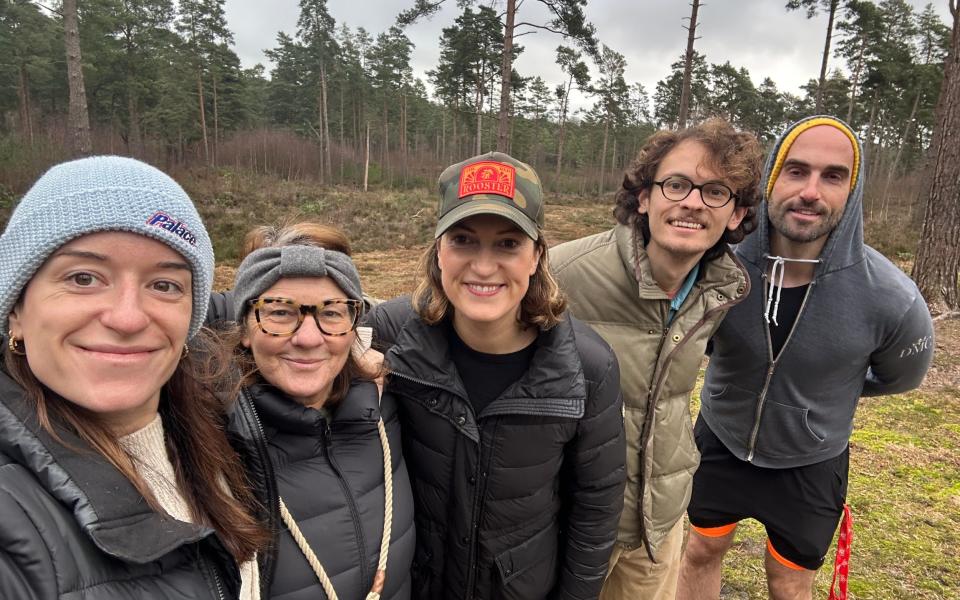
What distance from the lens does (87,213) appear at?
993 mm

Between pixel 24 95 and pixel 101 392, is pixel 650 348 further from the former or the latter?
pixel 24 95

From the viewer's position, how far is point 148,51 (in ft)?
99.3

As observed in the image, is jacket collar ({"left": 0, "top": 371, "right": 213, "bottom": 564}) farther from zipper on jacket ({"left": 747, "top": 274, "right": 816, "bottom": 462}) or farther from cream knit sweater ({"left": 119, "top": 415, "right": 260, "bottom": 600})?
zipper on jacket ({"left": 747, "top": 274, "right": 816, "bottom": 462})

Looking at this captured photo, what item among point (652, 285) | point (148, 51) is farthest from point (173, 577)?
point (148, 51)

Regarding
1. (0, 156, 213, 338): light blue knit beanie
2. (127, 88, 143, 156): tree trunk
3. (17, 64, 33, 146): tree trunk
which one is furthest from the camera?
(127, 88, 143, 156): tree trunk

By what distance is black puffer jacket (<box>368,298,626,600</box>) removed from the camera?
1740 millimetres

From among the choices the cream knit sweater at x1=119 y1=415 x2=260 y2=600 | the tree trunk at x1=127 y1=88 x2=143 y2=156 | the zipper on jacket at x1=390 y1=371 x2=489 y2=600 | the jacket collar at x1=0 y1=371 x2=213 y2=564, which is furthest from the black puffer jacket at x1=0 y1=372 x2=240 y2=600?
the tree trunk at x1=127 y1=88 x2=143 y2=156

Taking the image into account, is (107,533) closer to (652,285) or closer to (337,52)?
(652,285)

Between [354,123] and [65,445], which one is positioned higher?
[354,123]

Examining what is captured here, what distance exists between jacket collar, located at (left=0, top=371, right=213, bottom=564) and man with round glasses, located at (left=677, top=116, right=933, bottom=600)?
97.1 inches

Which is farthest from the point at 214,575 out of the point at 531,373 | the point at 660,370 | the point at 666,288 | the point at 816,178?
the point at 816,178

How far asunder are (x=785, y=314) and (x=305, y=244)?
2251mm

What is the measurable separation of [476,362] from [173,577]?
1.08 meters

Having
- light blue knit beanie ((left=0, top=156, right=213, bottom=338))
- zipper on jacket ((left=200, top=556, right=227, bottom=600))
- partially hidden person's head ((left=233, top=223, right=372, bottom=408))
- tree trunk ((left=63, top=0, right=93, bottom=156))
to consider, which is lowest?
zipper on jacket ((left=200, top=556, right=227, bottom=600))
